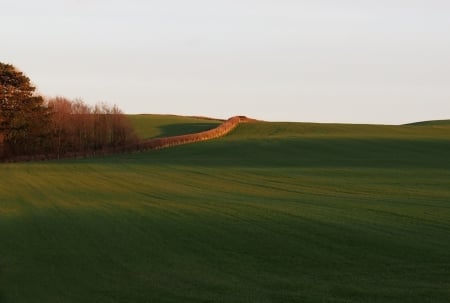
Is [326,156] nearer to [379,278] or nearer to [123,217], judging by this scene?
[123,217]

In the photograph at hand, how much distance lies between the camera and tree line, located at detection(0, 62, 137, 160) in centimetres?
7019

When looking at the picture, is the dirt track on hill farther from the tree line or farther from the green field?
the green field

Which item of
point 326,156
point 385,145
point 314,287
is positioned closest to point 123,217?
point 314,287

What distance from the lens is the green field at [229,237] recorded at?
12.0 m

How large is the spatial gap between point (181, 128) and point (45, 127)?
2256cm

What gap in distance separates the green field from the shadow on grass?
1834 inches

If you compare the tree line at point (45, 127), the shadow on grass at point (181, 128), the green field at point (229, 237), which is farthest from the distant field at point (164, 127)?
the green field at point (229, 237)

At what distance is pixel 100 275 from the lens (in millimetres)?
13164

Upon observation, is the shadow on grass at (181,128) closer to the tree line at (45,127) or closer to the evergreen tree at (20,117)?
the tree line at (45,127)

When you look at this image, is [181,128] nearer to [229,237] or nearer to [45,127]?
[45,127]

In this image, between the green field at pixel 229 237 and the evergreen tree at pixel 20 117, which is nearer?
the green field at pixel 229 237

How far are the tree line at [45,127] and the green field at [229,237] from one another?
3322cm

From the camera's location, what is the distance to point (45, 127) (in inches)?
2813

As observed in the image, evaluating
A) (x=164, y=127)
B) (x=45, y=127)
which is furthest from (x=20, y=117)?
(x=164, y=127)
